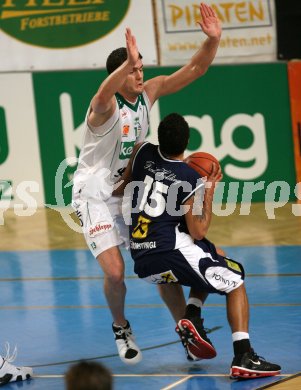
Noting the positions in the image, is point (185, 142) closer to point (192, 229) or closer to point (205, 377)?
point (192, 229)

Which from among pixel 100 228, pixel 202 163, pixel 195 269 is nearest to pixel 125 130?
pixel 202 163

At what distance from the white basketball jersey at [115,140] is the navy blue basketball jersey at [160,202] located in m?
0.26

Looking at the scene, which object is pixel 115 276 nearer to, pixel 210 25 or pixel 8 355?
pixel 8 355

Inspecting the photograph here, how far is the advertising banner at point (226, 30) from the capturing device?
14.0 meters

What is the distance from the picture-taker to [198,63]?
823cm

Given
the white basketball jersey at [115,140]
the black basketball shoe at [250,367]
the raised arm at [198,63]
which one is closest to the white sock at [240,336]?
the black basketball shoe at [250,367]

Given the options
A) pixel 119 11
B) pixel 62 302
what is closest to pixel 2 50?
pixel 119 11

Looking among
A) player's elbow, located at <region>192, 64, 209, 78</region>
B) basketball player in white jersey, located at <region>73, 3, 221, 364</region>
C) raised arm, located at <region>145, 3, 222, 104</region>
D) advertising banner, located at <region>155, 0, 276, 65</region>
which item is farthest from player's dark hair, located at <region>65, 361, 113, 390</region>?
advertising banner, located at <region>155, 0, 276, 65</region>

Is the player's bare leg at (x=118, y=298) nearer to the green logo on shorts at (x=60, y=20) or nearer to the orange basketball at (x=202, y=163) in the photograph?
the orange basketball at (x=202, y=163)

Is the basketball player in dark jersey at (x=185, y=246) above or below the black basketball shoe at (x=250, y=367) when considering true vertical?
above

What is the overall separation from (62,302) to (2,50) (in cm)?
564

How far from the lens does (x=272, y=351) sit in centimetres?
806

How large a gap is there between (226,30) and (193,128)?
4.69 ft

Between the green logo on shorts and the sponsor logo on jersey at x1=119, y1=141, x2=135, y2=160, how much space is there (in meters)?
6.81
